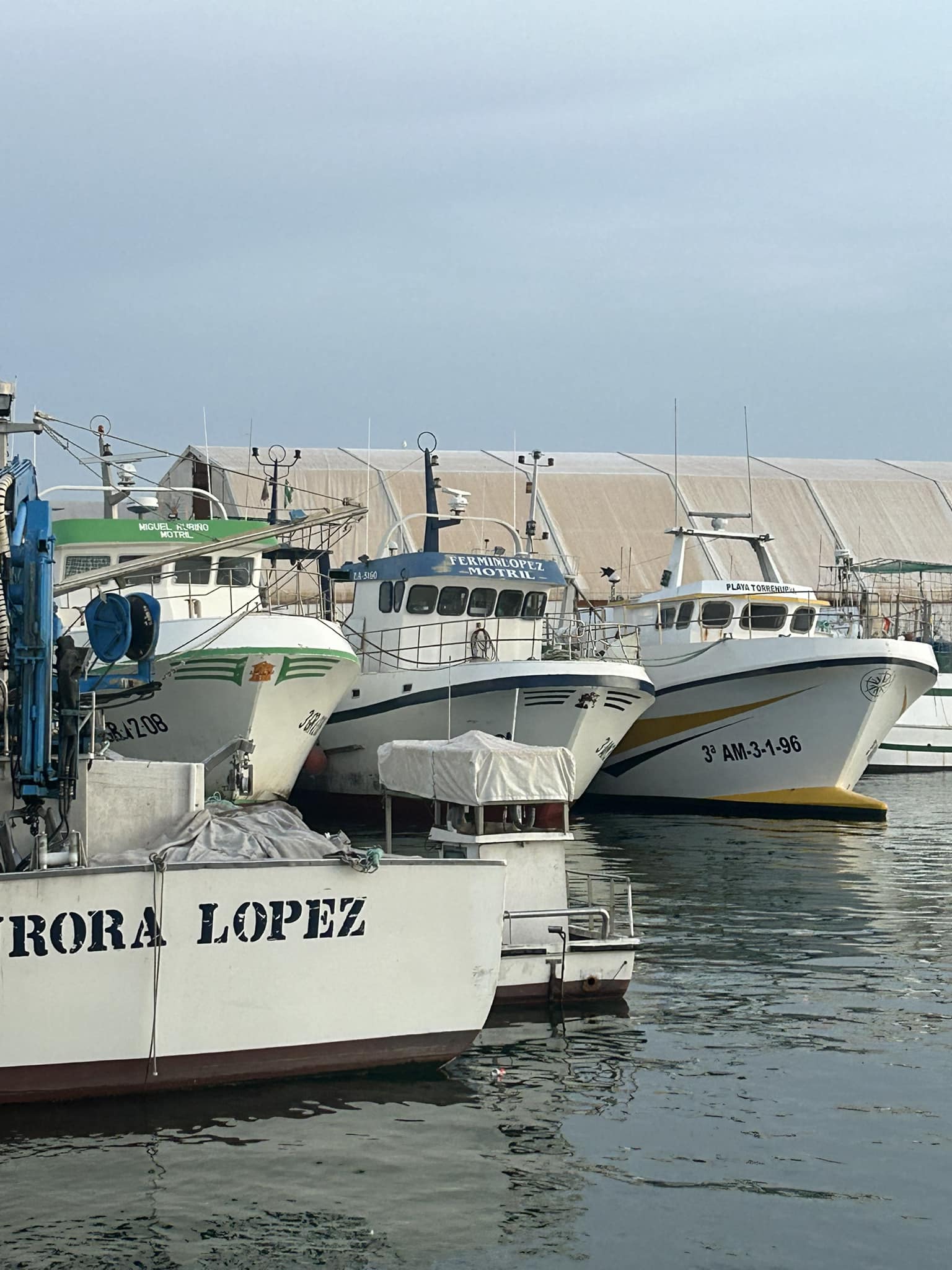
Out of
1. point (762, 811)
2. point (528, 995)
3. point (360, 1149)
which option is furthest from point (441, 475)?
point (360, 1149)

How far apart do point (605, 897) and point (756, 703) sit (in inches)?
490

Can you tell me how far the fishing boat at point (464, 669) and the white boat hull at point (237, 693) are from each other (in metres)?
3.06

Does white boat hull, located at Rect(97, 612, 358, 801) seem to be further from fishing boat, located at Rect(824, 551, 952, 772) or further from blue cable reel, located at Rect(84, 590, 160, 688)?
fishing boat, located at Rect(824, 551, 952, 772)

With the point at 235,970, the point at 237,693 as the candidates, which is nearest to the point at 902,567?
the point at 237,693

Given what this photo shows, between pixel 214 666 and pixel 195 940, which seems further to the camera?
pixel 214 666

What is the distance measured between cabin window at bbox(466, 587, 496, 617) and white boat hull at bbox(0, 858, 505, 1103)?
2035 cm

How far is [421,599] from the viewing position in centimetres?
3138

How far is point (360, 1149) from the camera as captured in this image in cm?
→ 1012

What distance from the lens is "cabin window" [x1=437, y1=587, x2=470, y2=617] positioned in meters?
31.5

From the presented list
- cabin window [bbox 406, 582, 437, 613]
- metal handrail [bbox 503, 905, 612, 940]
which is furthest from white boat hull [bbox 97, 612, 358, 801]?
metal handrail [bbox 503, 905, 612, 940]

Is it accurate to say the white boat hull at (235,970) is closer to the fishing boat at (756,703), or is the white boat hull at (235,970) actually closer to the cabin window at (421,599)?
the cabin window at (421,599)

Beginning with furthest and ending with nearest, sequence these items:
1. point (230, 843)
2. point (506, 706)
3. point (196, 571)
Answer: point (196, 571)
point (506, 706)
point (230, 843)

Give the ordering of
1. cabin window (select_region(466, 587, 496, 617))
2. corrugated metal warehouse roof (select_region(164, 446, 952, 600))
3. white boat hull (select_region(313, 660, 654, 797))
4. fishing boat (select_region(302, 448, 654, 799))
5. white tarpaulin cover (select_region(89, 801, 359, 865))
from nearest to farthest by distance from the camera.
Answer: white tarpaulin cover (select_region(89, 801, 359, 865)) → white boat hull (select_region(313, 660, 654, 797)) → fishing boat (select_region(302, 448, 654, 799)) → cabin window (select_region(466, 587, 496, 617)) → corrugated metal warehouse roof (select_region(164, 446, 952, 600))

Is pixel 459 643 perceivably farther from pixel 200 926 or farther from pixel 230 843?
pixel 200 926
